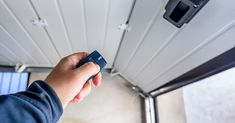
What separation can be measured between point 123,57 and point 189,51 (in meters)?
0.70

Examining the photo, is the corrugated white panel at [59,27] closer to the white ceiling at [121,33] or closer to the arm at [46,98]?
the white ceiling at [121,33]

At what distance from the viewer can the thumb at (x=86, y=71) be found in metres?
0.42

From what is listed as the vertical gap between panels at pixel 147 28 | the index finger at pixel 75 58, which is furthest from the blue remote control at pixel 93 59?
the vertical gap between panels at pixel 147 28

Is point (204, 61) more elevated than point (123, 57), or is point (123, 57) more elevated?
point (123, 57)

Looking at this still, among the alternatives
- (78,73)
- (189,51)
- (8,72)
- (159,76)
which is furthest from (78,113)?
(78,73)

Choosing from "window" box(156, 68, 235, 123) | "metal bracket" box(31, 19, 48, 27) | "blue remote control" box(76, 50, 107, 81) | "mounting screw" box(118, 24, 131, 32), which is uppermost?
"metal bracket" box(31, 19, 48, 27)

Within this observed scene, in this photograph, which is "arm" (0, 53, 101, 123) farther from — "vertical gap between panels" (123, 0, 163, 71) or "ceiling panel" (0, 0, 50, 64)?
"ceiling panel" (0, 0, 50, 64)

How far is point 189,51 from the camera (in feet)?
3.61

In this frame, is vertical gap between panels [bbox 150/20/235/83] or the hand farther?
vertical gap between panels [bbox 150/20/235/83]

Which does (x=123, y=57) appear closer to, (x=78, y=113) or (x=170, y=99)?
(x=170, y=99)

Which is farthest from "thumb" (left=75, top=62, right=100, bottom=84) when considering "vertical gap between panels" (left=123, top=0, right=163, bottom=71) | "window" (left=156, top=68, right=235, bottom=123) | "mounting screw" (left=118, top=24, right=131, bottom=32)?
"window" (left=156, top=68, right=235, bottom=123)

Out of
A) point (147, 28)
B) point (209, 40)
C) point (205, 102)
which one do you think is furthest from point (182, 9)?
point (205, 102)

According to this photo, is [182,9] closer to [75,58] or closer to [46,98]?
[75,58]

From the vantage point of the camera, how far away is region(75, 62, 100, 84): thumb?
42 cm
